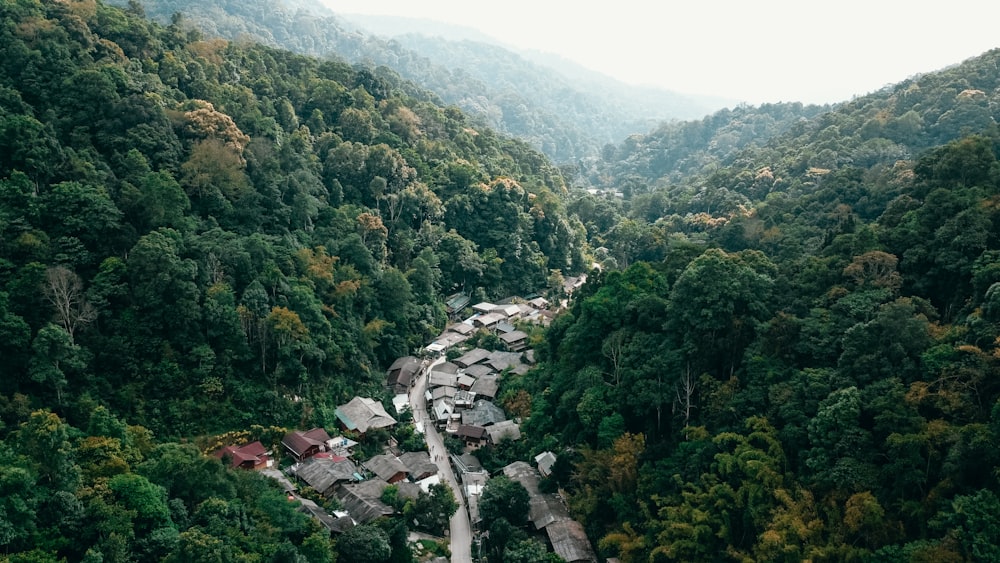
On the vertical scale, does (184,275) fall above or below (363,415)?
above

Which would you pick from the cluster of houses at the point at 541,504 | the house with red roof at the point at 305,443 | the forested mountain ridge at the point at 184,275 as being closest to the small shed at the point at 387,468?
the forested mountain ridge at the point at 184,275

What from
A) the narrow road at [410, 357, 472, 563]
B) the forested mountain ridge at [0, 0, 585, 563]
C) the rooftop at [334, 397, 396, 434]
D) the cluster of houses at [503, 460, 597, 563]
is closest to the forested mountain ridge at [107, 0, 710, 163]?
the forested mountain ridge at [0, 0, 585, 563]

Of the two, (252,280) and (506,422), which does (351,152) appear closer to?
(252,280)

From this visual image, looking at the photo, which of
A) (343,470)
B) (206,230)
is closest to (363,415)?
(343,470)

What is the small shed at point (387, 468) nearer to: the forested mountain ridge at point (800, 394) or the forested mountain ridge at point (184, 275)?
the forested mountain ridge at point (184, 275)

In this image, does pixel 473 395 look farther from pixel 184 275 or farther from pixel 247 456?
pixel 184 275

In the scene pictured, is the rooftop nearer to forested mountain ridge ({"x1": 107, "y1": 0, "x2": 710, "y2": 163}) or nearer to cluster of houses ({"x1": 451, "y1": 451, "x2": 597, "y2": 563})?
cluster of houses ({"x1": 451, "y1": 451, "x2": 597, "y2": 563})
